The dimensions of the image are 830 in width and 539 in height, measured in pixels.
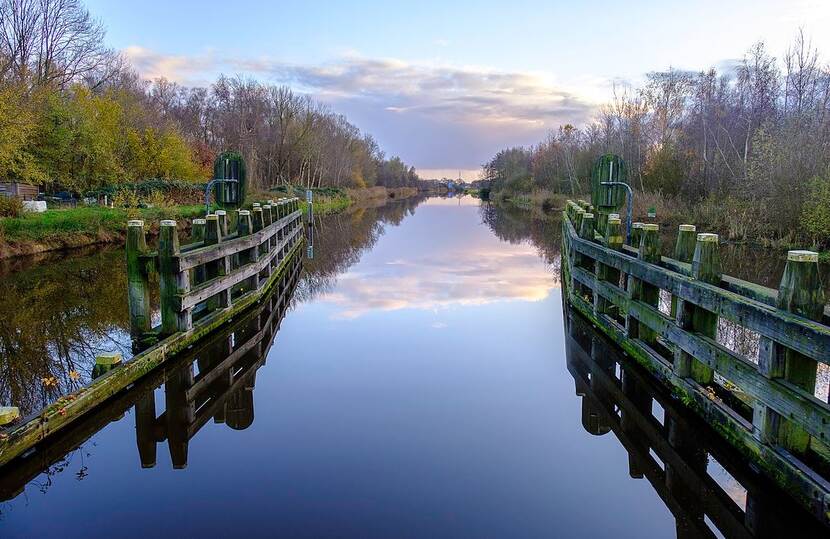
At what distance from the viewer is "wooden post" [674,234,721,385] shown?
208 inches

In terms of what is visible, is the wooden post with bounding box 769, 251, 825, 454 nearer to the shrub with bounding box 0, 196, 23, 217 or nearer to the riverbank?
the riverbank

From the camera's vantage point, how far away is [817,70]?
83.3ft

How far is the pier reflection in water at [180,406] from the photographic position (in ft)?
15.1

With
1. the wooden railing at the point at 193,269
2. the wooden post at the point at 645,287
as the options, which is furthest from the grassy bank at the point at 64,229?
the wooden post at the point at 645,287

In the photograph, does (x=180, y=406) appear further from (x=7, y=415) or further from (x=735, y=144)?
(x=735, y=144)

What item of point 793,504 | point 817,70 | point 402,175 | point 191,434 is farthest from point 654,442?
point 402,175

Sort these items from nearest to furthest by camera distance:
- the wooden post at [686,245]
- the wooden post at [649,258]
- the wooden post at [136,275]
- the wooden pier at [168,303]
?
the wooden pier at [168,303]
the wooden post at [686,245]
the wooden post at [136,275]
the wooden post at [649,258]

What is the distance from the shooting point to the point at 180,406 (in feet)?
19.1

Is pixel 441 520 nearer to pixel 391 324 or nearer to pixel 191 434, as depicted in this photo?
pixel 191 434

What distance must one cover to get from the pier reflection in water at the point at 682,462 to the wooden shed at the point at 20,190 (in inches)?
858

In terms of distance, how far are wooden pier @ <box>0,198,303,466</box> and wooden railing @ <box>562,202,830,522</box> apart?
207 inches

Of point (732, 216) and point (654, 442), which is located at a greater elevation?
point (732, 216)

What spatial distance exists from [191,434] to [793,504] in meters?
4.71

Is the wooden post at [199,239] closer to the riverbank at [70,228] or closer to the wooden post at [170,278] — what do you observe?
the wooden post at [170,278]
